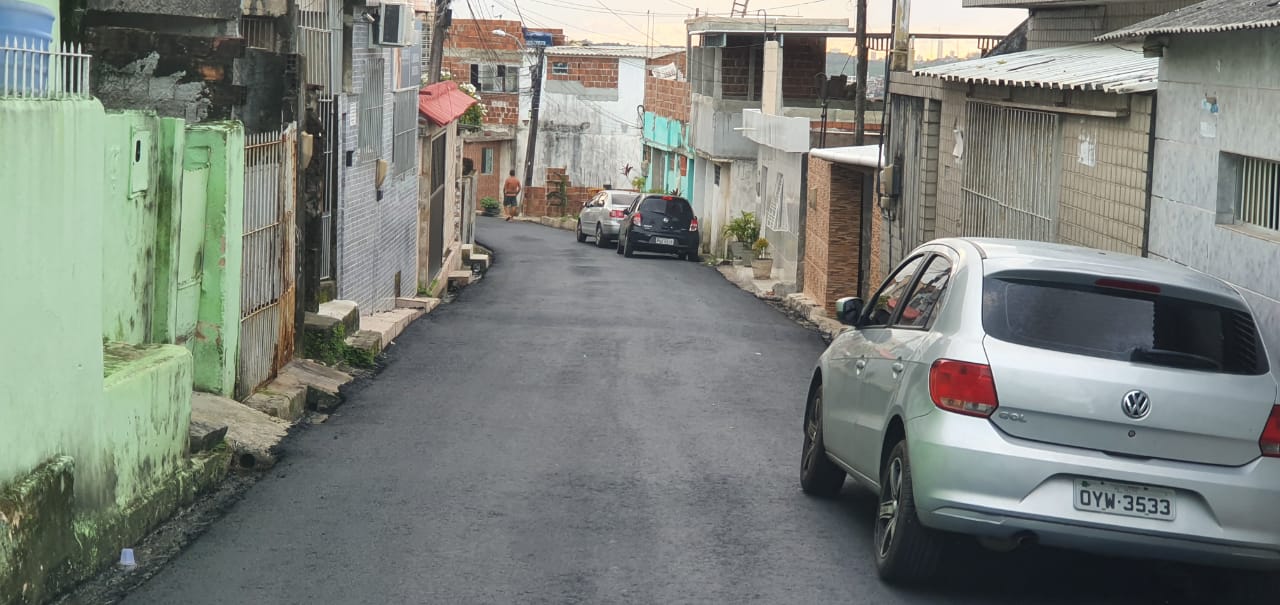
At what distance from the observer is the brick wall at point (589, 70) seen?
6769cm

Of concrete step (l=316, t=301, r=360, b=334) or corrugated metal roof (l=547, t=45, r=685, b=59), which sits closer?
concrete step (l=316, t=301, r=360, b=334)

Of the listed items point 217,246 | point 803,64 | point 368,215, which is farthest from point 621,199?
point 217,246

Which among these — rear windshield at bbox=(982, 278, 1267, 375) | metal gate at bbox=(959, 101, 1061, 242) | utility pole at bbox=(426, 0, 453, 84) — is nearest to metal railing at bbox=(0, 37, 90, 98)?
rear windshield at bbox=(982, 278, 1267, 375)

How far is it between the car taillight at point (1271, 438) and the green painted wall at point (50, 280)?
5089 mm

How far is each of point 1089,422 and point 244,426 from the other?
6.17m

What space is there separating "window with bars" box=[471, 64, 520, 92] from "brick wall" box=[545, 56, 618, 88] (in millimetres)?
1553

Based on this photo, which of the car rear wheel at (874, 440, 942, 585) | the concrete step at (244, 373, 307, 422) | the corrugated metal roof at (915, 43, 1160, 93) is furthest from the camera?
the corrugated metal roof at (915, 43, 1160, 93)

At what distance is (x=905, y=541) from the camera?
22.6 ft

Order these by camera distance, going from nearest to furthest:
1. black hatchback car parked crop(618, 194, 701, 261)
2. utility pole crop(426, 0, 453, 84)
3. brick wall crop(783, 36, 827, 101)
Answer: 1. utility pole crop(426, 0, 453, 84)
2. black hatchback car parked crop(618, 194, 701, 261)
3. brick wall crop(783, 36, 827, 101)

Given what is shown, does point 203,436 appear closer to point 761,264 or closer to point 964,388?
point 964,388

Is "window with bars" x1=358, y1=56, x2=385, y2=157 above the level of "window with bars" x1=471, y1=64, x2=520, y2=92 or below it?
below

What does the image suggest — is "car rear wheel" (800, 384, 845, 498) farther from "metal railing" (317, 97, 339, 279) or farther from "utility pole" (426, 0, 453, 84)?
"utility pole" (426, 0, 453, 84)

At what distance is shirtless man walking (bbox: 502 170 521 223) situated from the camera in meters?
61.8

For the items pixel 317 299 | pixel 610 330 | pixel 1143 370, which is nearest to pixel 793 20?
pixel 610 330
